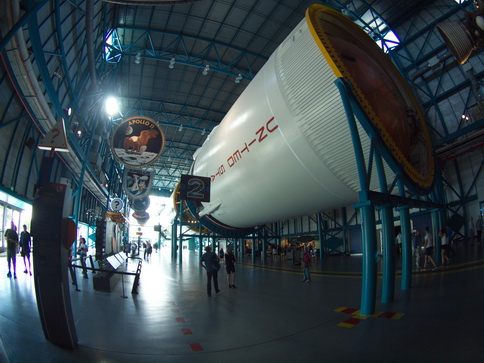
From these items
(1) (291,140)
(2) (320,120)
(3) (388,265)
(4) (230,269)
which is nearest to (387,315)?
(3) (388,265)

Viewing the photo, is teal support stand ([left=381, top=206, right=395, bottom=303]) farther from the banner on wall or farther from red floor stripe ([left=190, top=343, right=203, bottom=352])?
the banner on wall

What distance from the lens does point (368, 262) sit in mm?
4113

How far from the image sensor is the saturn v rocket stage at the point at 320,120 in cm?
525

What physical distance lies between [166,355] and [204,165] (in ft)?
30.7

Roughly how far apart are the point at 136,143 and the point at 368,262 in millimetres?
10711

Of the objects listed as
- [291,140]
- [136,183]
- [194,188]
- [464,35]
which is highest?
[464,35]

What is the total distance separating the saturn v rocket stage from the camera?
5254 millimetres

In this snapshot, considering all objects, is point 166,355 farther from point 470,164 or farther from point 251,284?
point 470,164

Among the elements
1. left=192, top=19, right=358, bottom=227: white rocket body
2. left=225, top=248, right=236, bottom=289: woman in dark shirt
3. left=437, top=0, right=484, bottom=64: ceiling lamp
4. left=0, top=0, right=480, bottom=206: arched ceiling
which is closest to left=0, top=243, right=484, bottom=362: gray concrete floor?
left=225, top=248, right=236, bottom=289: woman in dark shirt

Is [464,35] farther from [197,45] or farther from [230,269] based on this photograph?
[197,45]

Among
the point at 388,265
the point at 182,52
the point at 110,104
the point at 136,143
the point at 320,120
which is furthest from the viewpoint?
the point at 182,52

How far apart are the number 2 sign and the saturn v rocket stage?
2.21m

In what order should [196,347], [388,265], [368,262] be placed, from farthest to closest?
[388,265] < [368,262] < [196,347]

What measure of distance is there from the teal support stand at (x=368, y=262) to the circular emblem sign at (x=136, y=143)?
9.60 metres
